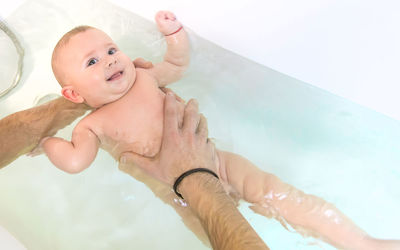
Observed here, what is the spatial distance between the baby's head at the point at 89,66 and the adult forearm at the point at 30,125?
0.08 metres

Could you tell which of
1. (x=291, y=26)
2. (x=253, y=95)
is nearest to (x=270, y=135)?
(x=253, y=95)

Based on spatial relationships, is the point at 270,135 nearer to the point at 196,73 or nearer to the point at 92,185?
the point at 196,73

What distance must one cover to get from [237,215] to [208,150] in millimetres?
254

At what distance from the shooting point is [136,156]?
1.09 metres

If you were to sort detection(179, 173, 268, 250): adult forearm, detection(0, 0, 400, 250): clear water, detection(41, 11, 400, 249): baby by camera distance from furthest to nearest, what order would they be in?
detection(0, 0, 400, 250): clear water → detection(41, 11, 400, 249): baby → detection(179, 173, 268, 250): adult forearm

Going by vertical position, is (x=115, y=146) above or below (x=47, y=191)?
above

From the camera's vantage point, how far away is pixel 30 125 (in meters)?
1.09

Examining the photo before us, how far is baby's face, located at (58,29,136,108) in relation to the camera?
1037mm

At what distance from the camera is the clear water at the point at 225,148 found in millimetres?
1242

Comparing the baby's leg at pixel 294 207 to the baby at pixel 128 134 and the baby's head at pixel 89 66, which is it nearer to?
the baby at pixel 128 134

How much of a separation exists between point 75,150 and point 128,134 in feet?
0.47

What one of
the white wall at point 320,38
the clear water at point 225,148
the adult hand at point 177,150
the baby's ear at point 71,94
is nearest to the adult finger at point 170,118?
the adult hand at point 177,150

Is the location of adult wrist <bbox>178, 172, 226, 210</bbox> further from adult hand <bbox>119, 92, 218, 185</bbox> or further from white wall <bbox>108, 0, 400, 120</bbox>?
white wall <bbox>108, 0, 400, 120</bbox>

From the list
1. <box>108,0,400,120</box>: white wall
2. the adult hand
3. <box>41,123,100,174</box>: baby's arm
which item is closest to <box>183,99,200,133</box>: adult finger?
the adult hand
